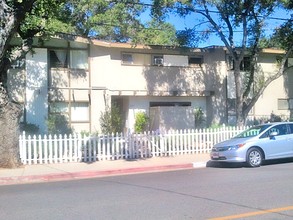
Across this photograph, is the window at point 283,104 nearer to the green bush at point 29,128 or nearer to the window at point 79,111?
the window at point 79,111

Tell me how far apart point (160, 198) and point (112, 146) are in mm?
8141

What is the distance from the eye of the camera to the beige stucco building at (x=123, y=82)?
2122 centimetres

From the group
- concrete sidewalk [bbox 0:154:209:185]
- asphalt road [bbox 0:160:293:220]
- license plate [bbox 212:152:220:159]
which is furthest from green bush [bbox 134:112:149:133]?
asphalt road [bbox 0:160:293:220]

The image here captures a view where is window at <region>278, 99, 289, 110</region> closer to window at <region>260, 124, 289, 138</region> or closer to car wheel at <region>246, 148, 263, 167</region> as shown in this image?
window at <region>260, 124, 289, 138</region>

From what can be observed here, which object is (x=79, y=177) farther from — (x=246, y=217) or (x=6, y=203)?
(x=246, y=217)

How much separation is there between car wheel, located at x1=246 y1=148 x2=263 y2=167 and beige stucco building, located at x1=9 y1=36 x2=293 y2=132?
27.7ft

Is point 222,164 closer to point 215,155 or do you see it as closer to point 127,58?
point 215,155

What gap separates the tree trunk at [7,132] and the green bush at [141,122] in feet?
31.1

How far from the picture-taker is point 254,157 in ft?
47.7

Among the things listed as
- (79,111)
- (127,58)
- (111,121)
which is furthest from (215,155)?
(127,58)

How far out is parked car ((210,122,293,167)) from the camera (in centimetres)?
1450

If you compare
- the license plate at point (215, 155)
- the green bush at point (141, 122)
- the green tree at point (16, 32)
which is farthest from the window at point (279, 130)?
the green bush at point (141, 122)

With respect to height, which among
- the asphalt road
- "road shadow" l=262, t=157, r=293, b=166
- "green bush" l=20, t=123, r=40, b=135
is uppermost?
"green bush" l=20, t=123, r=40, b=135

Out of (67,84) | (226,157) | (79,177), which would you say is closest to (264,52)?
(67,84)
